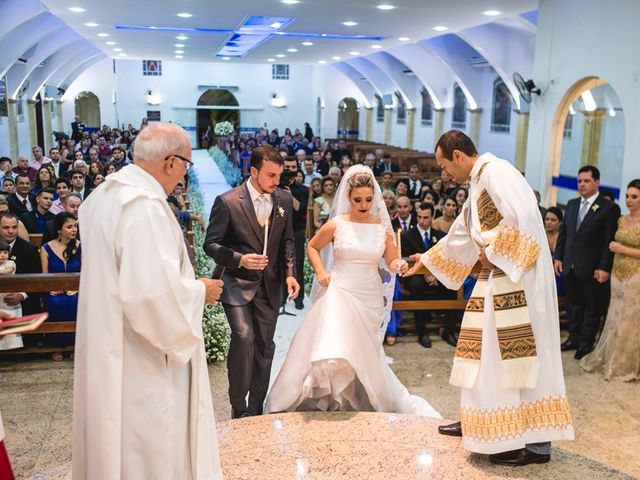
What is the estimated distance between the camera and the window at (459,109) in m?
19.5

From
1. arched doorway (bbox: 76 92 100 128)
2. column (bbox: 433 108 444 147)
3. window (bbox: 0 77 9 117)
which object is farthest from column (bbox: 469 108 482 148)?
arched doorway (bbox: 76 92 100 128)

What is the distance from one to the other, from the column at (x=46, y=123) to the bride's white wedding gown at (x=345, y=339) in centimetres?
2326

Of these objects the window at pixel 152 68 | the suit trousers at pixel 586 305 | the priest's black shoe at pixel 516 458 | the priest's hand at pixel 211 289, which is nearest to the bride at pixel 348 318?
the priest's black shoe at pixel 516 458

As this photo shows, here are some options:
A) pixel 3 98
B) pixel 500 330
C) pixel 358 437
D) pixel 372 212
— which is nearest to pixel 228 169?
pixel 3 98

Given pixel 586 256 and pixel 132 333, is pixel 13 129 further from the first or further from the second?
pixel 132 333

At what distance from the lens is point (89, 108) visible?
1278 inches

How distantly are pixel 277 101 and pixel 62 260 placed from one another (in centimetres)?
2710

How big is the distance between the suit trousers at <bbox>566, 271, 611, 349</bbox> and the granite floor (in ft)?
1.67

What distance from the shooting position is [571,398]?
5137 mm

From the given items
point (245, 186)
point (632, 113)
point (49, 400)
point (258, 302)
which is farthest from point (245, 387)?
point (632, 113)

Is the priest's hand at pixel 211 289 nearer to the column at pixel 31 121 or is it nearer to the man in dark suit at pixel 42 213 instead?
the man in dark suit at pixel 42 213

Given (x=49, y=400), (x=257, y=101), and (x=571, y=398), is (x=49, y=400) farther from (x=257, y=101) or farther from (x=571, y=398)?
(x=257, y=101)

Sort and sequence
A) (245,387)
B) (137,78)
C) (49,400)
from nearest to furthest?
(245,387) < (49,400) < (137,78)

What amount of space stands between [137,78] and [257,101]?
5497mm
